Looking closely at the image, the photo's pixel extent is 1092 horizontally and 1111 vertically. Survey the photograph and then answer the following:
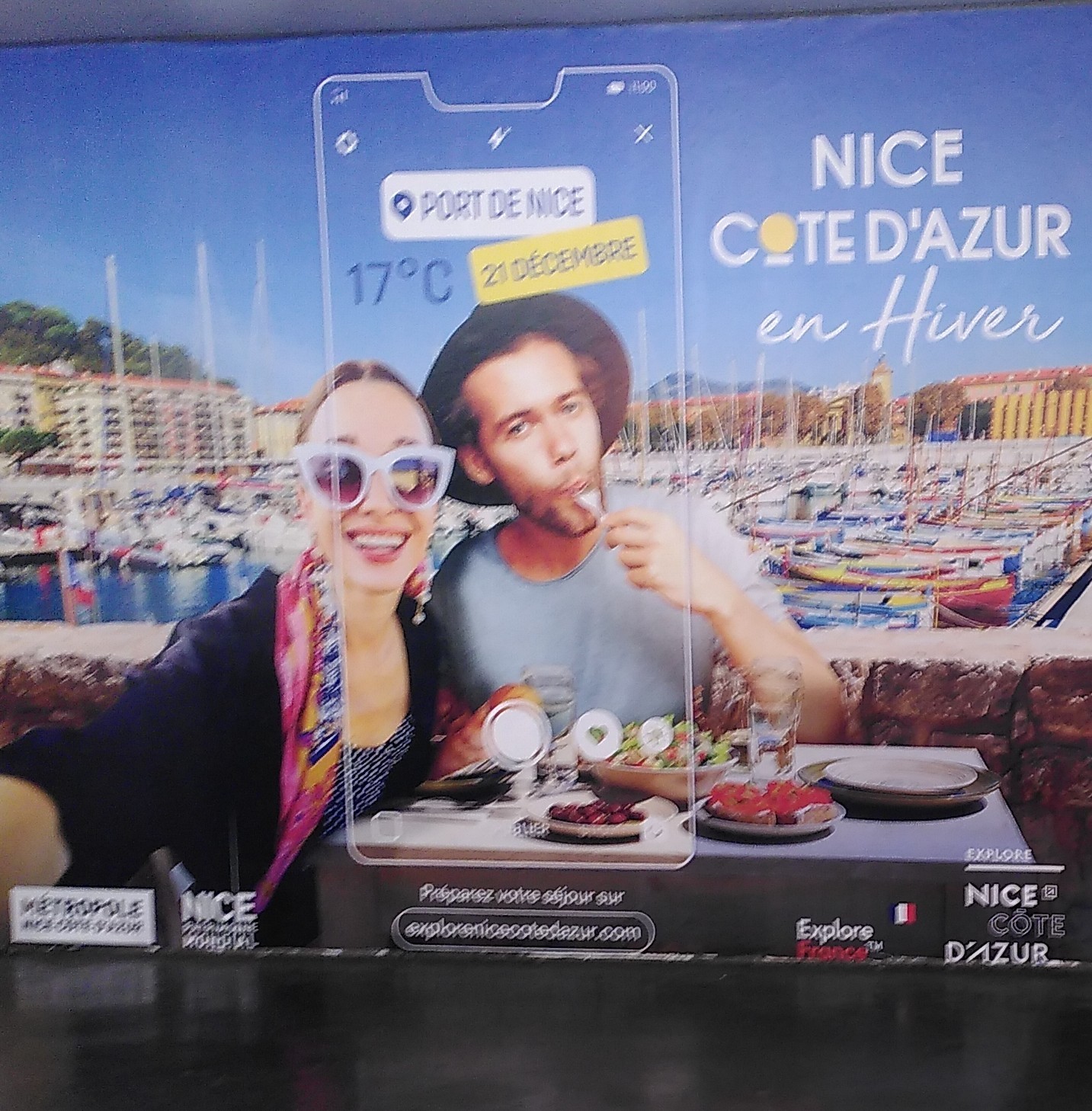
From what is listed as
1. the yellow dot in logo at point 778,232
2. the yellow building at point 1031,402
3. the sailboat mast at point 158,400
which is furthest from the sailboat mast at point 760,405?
the sailboat mast at point 158,400

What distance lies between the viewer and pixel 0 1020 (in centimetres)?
123

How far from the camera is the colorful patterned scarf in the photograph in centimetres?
129

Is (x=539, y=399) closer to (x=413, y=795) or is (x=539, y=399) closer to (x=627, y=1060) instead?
(x=413, y=795)

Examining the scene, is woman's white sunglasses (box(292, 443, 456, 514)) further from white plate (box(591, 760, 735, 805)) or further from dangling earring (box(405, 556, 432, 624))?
white plate (box(591, 760, 735, 805))

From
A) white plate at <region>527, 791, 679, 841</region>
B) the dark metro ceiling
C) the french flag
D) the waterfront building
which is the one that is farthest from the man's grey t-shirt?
the dark metro ceiling

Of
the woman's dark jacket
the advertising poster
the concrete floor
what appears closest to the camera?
the concrete floor

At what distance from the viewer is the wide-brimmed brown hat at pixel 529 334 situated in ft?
4.05

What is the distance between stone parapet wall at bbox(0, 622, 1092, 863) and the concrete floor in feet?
0.67

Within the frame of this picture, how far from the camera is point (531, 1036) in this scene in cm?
116

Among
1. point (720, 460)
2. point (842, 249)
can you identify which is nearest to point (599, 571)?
point (720, 460)

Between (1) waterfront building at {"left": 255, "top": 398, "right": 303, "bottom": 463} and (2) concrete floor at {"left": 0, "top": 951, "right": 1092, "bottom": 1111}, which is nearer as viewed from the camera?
(2) concrete floor at {"left": 0, "top": 951, "right": 1092, "bottom": 1111}

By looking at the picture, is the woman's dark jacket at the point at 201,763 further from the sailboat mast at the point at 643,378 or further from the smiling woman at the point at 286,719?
the sailboat mast at the point at 643,378

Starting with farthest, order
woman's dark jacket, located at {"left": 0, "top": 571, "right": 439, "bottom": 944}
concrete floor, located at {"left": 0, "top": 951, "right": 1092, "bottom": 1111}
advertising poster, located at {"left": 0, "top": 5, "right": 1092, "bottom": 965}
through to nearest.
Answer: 1. woman's dark jacket, located at {"left": 0, "top": 571, "right": 439, "bottom": 944}
2. advertising poster, located at {"left": 0, "top": 5, "right": 1092, "bottom": 965}
3. concrete floor, located at {"left": 0, "top": 951, "right": 1092, "bottom": 1111}

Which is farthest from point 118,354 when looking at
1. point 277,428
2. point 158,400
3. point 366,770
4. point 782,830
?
point 782,830
